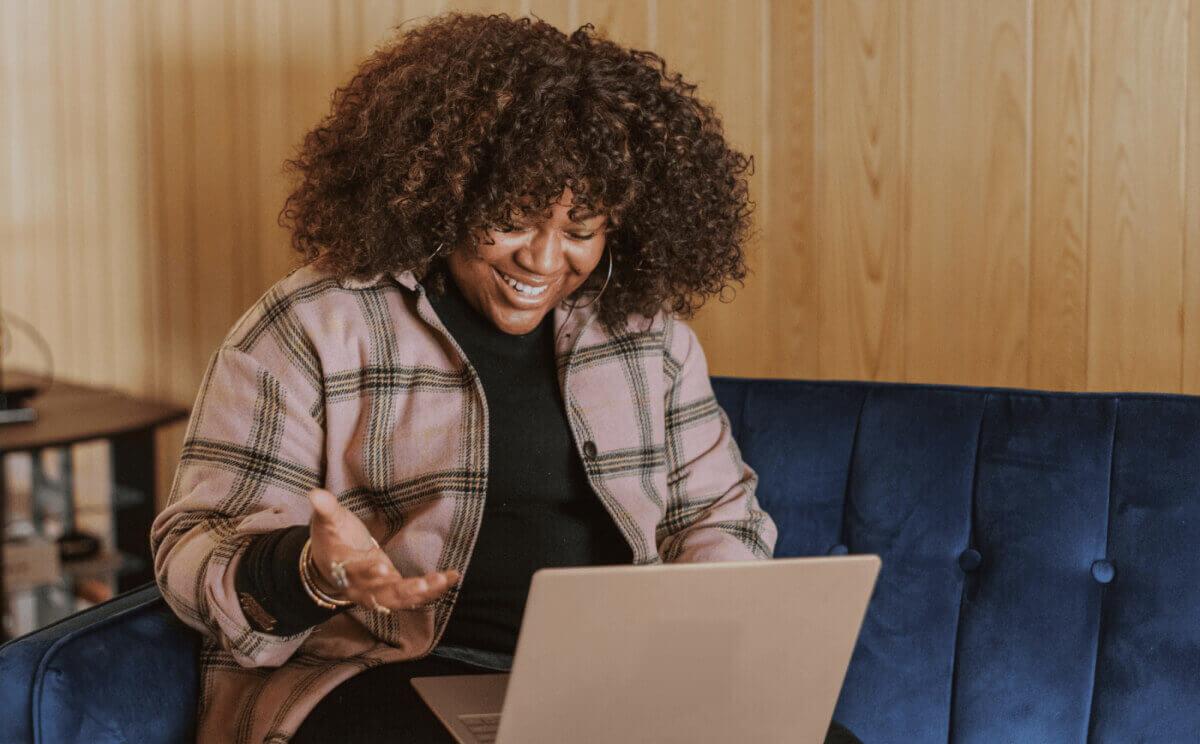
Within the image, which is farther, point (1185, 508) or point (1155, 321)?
point (1155, 321)

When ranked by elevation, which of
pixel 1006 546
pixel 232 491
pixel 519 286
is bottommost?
pixel 1006 546

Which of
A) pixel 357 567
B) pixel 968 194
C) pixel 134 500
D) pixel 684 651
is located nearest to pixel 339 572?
pixel 357 567

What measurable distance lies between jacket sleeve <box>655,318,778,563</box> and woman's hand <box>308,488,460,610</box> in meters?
0.51

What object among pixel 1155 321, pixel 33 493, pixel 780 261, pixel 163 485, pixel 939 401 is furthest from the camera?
pixel 33 493

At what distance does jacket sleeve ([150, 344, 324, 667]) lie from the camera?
1212 millimetres

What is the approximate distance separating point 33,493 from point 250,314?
4.81 ft

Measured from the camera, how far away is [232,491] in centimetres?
128

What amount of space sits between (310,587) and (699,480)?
1.87ft

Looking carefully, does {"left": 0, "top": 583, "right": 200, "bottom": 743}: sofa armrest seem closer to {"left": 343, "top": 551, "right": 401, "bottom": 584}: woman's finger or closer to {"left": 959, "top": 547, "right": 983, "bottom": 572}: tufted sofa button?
{"left": 343, "top": 551, "right": 401, "bottom": 584}: woman's finger

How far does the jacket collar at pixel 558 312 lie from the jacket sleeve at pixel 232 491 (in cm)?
15

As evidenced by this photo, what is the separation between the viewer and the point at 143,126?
7.10 ft

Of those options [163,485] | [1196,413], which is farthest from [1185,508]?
[163,485]

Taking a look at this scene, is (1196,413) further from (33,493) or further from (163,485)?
(33,493)

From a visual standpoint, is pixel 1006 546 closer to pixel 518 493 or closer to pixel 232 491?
pixel 518 493
